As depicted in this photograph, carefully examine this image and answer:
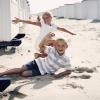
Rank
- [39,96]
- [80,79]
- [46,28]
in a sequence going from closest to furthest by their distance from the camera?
[39,96]
[80,79]
[46,28]

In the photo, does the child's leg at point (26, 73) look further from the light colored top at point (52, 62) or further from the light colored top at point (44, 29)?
the light colored top at point (44, 29)

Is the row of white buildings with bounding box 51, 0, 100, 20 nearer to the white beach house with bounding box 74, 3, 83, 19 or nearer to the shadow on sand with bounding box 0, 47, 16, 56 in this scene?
the white beach house with bounding box 74, 3, 83, 19

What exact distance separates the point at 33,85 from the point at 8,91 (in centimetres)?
60

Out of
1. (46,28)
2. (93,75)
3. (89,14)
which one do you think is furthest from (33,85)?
(89,14)

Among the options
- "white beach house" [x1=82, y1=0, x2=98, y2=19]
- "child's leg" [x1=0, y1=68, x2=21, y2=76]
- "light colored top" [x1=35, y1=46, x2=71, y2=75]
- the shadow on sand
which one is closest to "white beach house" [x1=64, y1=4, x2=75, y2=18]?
"white beach house" [x1=82, y1=0, x2=98, y2=19]

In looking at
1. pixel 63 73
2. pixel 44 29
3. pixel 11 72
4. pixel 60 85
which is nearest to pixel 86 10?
pixel 44 29

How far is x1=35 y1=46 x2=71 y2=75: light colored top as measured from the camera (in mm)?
6797

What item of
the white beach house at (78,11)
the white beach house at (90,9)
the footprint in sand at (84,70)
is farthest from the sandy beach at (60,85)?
the white beach house at (78,11)

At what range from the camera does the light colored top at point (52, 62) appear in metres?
6.80

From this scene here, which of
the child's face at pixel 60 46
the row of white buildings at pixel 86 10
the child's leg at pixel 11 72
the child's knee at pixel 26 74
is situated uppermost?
the row of white buildings at pixel 86 10

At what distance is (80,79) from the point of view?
6496mm

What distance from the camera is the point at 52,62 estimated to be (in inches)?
270

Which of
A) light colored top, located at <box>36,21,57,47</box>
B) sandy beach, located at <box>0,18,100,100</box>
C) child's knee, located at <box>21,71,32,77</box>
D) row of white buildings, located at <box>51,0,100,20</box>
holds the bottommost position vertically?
sandy beach, located at <box>0,18,100,100</box>

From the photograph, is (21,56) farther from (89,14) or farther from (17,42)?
(89,14)
